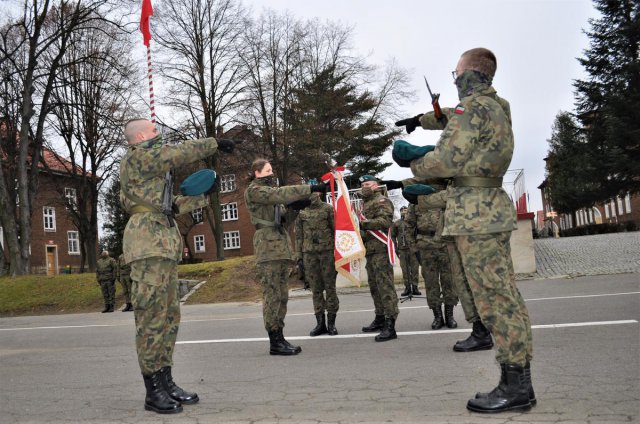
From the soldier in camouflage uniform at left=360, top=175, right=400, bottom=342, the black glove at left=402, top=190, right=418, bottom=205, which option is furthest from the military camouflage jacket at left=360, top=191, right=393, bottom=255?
the black glove at left=402, top=190, right=418, bottom=205

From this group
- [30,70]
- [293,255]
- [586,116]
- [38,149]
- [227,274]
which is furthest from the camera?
[586,116]

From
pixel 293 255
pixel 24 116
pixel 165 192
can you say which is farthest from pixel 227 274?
pixel 165 192

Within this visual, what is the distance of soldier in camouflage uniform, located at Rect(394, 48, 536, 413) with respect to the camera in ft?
13.5

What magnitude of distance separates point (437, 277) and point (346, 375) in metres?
3.62

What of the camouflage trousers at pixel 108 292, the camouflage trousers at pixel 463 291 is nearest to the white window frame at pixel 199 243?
the camouflage trousers at pixel 108 292

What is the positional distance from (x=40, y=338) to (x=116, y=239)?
4424cm

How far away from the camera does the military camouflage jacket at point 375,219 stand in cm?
823

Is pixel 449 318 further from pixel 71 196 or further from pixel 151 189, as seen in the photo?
pixel 71 196

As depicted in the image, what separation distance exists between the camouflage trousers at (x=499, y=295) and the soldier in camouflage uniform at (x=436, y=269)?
4186 millimetres

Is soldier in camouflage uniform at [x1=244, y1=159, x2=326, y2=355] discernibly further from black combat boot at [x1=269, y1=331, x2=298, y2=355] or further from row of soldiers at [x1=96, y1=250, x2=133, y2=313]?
row of soldiers at [x1=96, y1=250, x2=133, y2=313]

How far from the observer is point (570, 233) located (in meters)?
47.0

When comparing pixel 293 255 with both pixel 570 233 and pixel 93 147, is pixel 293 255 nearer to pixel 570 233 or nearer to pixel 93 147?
pixel 93 147

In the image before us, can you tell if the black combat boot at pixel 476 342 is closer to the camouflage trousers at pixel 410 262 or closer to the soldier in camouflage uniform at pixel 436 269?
the soldier in camouflage uniform at pixel 436 269

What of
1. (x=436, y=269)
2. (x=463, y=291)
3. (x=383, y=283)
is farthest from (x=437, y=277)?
(x=463, y=291)
